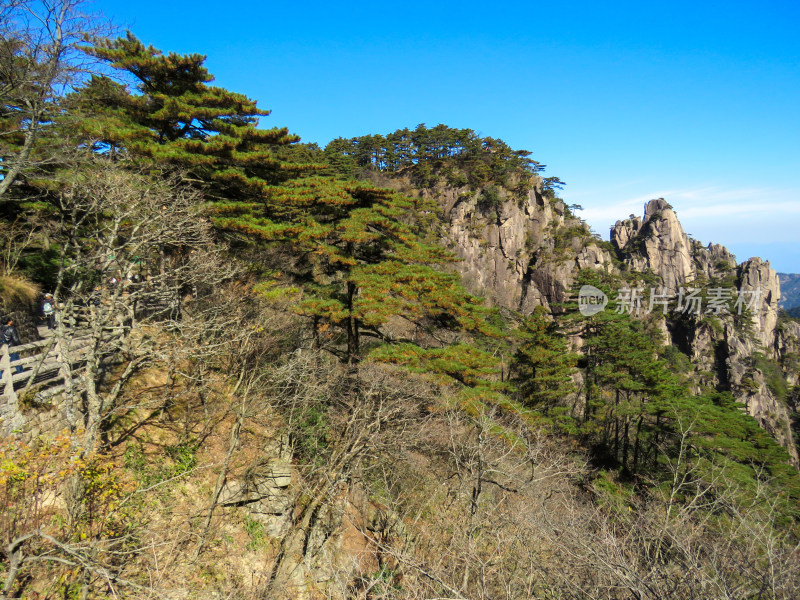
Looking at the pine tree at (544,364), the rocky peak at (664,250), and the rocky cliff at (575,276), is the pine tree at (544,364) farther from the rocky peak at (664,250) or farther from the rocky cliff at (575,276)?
the rocky peak at (664,250)

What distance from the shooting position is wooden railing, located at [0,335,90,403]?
6230 millimetres

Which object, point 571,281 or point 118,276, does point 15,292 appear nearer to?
point 118,276

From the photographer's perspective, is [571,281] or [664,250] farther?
[664,250]

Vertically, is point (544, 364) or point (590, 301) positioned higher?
point (590, 301)

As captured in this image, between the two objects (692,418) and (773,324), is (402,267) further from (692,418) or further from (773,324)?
(773,324)

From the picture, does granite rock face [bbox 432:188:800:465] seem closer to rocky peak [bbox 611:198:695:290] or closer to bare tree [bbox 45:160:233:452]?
rocky peak [bbox 611:198:695:290]

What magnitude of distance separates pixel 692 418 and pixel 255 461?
18.1 meters

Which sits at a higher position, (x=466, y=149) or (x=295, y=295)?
(x=466, y=149)

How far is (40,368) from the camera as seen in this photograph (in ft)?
22.1

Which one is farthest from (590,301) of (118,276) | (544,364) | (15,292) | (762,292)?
(762,292)

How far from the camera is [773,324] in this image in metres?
58.8

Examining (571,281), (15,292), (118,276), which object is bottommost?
(15,292)

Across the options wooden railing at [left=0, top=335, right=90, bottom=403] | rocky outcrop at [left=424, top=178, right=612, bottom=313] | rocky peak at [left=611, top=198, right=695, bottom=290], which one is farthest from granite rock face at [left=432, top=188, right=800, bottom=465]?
wooden railing at [left=0, top=335, right=90, bottom=403]

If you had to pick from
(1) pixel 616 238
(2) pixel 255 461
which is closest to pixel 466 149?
(1) pixel 616 238
